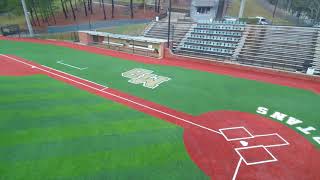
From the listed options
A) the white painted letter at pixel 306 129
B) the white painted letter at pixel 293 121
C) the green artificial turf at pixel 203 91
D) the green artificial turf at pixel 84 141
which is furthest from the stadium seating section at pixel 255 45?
the green artificial turf at pixel 84 141

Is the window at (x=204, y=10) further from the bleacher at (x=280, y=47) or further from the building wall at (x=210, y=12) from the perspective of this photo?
the bleacher at (x=280, y=47)

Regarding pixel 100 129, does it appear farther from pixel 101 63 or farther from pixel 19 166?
pixel 101 63

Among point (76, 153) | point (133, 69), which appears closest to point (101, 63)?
point (133, 69)

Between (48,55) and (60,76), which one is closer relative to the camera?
(60,76)

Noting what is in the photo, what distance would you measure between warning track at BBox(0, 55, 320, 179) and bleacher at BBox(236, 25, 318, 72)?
41.0 ft

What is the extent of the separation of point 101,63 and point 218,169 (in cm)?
1861

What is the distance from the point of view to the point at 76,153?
10.3 meters

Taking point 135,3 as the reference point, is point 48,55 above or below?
below

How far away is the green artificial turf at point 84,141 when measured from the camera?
9375 millimetres

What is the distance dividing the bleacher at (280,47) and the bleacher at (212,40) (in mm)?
1461

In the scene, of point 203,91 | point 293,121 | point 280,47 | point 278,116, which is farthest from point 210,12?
point 293,121

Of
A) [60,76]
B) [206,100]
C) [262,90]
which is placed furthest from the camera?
[60,76]

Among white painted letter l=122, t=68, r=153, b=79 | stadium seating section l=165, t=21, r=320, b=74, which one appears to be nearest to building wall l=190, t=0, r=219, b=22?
stadium seating section l=165, t=21, r=320, b=74

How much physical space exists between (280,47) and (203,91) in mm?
14620
